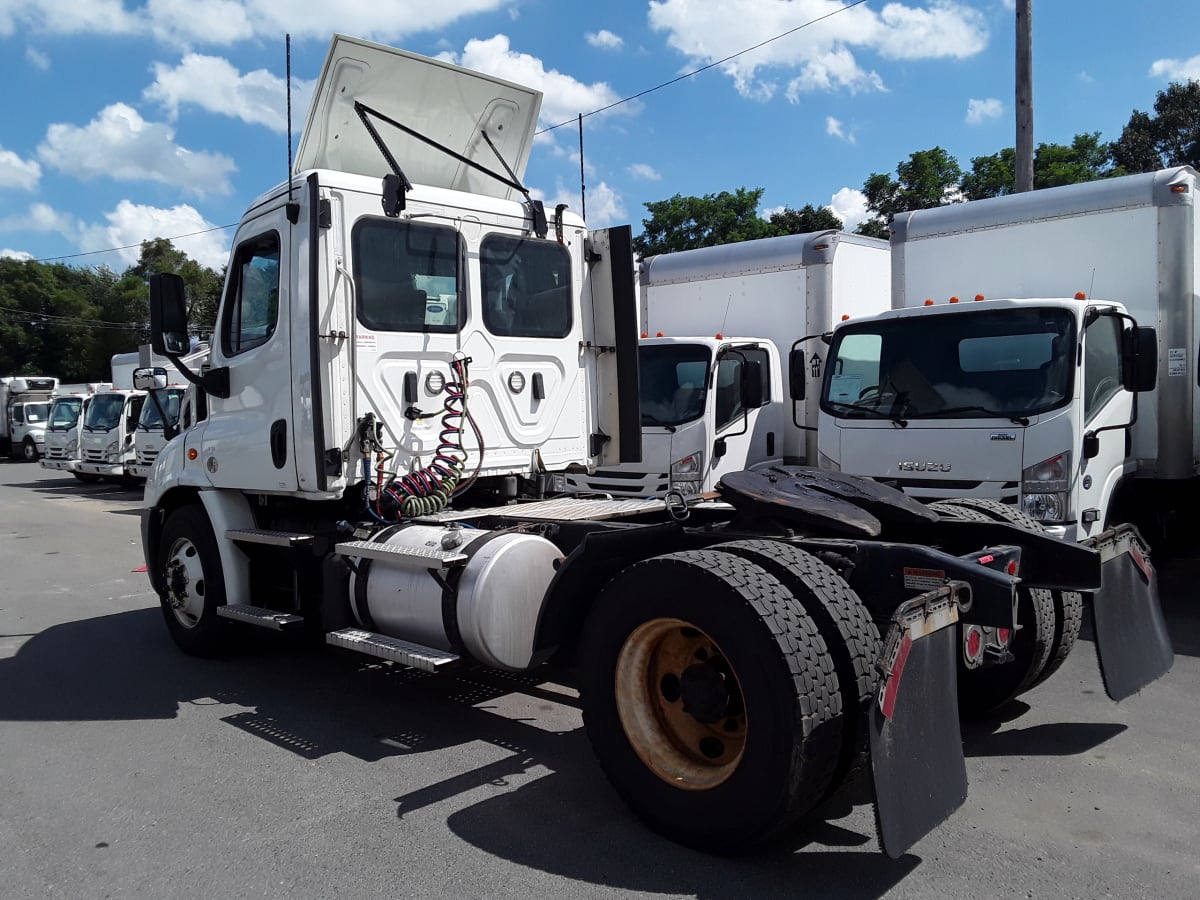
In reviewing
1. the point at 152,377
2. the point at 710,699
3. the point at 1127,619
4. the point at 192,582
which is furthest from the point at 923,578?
the point at 152,377

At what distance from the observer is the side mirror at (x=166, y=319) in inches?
232

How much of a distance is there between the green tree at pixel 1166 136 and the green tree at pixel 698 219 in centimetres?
1140

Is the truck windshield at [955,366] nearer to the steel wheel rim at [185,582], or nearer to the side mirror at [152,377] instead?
the steel wheel rim at [185,582]

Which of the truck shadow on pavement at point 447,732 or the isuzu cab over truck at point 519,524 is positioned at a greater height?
the isuzu cab over truck at point 519,524

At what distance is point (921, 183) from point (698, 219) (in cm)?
894

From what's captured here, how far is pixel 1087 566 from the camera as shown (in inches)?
159

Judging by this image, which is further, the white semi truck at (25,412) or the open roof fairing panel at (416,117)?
the white semi truck at (25,412)

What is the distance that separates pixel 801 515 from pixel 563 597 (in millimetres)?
1141

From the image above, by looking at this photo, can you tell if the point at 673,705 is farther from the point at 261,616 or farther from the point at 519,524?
the point at 261,616

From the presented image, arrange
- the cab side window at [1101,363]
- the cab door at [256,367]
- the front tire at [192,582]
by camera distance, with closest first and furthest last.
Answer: the cab door at [256,367] < the front tire at [192,582] < the cab side window at [1101,363]

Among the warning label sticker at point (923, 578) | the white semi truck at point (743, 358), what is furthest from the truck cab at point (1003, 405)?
the warning label sticker at point (923, 578)

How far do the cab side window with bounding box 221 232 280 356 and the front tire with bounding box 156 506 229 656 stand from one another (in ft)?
4.14

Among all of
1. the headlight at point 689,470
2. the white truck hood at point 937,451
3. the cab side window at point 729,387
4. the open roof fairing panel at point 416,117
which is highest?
the open roof fairing panel at point 416,117

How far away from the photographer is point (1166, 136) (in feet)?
95.1
